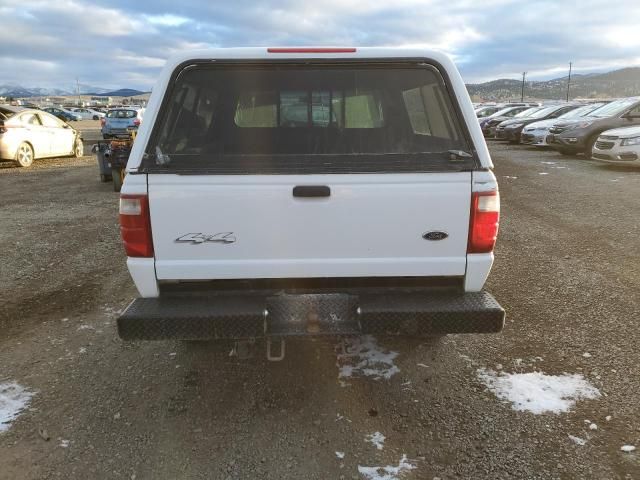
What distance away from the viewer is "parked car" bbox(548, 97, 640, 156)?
13237mm

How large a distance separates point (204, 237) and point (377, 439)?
1.48m

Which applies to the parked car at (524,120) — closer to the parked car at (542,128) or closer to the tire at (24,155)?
the parked car at (542,128)

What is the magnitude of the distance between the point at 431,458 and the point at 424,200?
4.54 ft

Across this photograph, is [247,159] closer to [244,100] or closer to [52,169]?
[244,100]

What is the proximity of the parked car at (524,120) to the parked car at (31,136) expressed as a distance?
1639 centimetres

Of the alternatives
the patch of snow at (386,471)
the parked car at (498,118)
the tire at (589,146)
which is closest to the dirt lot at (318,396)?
the patch of snow at (386,471)

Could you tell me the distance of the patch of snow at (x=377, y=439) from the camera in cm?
271

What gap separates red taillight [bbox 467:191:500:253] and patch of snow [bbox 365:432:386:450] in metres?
1.17

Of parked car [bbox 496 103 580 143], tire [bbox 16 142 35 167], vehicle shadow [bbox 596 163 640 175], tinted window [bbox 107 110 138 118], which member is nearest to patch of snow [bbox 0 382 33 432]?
tire [bbox 16 142 35 167]

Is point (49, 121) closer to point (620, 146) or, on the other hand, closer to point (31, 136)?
point (31, 136)

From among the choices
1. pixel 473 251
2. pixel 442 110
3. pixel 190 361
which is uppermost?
pixel 442 110

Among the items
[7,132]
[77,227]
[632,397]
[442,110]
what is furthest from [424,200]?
[7,132]

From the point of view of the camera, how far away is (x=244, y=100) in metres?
3.21

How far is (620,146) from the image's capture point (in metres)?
11.9
